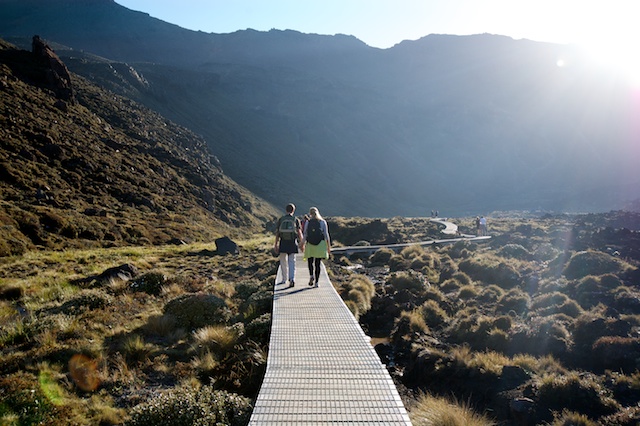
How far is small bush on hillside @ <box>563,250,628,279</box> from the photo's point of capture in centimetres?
1827

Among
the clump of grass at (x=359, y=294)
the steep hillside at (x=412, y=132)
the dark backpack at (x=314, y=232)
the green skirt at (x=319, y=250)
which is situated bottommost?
the clump of grass at (x=359, y=294)

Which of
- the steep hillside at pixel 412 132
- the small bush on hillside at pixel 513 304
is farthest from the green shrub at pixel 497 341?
the steep hillside at pixel 412 132

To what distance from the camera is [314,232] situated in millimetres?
10289

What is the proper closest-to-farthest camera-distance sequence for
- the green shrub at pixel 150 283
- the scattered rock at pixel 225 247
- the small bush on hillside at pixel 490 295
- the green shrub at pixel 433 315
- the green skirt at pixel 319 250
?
the green skirt at pixel 319 250 → the green shrub at pixel 433 315 → the green shrub at pixel 150 283 → the small bush on hillside at pixel 490 295 → the scattered rock at pixel 225 247

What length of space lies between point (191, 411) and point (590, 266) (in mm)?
19957

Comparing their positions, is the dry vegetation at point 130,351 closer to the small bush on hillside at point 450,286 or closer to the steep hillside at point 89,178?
the small bush on hillside at point 450,286

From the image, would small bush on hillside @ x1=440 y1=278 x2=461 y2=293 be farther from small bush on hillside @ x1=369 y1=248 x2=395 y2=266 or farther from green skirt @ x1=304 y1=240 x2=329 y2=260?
green skirt @ x1=304 y1=240 x2=329 y2=260

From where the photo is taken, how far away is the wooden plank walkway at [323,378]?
4324mm

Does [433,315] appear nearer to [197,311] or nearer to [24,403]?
[197,311]

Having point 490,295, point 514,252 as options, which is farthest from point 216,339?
point 514,252

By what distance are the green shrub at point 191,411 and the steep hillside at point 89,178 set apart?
74.2 ft

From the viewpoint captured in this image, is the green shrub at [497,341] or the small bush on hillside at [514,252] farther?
the small bush on hillside at [514,252]

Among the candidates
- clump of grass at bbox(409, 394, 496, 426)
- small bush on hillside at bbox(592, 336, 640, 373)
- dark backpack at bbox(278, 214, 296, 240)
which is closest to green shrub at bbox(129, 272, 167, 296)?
dark backpack at bbox(278, 214, 296, 240)

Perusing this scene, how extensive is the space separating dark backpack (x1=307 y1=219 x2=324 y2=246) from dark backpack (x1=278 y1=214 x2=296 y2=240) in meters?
0.42
